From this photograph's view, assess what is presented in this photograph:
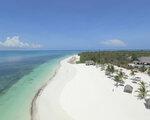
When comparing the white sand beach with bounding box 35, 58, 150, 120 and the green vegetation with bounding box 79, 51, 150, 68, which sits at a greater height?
the green vegetation with bounding box 79, 51, 150, 68

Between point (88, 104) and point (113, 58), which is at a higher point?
point (113, 58)

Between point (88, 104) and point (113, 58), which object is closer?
point (88, 104)

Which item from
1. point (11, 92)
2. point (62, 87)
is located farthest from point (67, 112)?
point (11, 92)

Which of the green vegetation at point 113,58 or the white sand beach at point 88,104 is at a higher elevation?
the green vegetation at point 113,58

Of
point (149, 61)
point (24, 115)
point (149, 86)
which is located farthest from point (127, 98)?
point (149, 61)

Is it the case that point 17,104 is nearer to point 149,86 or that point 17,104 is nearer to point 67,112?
point 67,112

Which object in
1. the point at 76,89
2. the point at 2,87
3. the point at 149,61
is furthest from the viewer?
the point at 149,61

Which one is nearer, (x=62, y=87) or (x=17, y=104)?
(x=17, y=104)

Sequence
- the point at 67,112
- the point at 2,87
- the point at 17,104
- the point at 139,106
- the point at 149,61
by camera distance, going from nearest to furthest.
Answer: the point at 67,112, the point at 139,106, the point at 17,104, the point at 2,87, the point at 149,61

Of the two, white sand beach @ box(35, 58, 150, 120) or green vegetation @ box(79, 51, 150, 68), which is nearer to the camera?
white sand beach @ box(35, 58, 150, 120)

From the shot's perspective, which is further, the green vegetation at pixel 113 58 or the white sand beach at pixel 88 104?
the green vegetation at pixel 113 58
